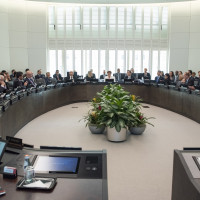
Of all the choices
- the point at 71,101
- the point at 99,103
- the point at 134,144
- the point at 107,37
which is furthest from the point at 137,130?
the point at 107,37

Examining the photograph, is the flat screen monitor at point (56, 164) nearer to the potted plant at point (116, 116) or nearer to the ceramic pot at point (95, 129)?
the potted plant at point (116, 116)

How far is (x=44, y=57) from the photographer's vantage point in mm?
15445

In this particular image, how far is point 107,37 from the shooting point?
1603 cm

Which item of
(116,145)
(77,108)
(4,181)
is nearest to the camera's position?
(4,181)

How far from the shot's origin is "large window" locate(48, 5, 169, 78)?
15.9 metres

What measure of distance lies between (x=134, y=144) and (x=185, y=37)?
11857 mm

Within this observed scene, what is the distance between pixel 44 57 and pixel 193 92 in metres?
10.1

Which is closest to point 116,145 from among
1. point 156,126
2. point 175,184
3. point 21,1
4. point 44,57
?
point 156,126

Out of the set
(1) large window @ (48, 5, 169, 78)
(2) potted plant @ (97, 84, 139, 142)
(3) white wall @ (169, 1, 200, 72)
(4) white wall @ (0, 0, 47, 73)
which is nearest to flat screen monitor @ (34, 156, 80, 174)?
(2) potted plant @ (97, 84, 139, 142)

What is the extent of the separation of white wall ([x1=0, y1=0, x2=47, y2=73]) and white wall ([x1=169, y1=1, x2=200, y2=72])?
7711mm

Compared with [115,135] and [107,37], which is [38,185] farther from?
[107,37]

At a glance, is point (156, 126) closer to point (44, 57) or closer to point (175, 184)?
Result: point (175, 184)

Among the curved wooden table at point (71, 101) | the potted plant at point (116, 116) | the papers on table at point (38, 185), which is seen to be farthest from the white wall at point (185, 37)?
the papers on table at point (38, 185)

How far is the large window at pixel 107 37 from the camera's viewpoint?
52.0 feet
